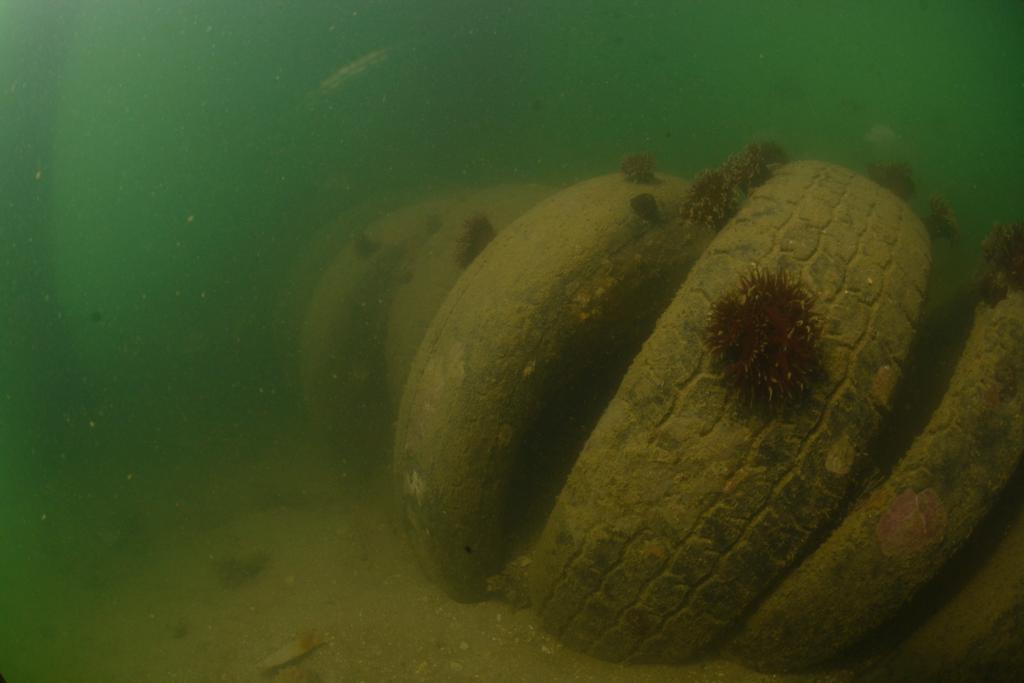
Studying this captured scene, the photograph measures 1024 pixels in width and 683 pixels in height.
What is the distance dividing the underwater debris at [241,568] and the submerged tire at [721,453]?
599 centimetres

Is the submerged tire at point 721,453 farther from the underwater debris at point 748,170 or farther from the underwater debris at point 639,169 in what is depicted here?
the underwater debris at point 639,169

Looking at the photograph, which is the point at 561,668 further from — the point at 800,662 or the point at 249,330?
the point at 249,330

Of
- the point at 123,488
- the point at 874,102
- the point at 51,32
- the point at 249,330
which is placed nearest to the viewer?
the point at 123,488

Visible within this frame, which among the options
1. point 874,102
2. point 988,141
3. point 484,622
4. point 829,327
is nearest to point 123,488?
point 484,622

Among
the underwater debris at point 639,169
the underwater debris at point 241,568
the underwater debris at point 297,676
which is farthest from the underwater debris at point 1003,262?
the underwater debris at point 241,568

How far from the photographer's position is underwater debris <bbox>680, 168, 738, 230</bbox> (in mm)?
4605

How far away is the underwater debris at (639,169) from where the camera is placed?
5.34m

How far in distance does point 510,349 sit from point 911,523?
3.03 metres

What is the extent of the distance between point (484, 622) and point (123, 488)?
1158 cm

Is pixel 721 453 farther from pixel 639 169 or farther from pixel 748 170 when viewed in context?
pixel 639 169

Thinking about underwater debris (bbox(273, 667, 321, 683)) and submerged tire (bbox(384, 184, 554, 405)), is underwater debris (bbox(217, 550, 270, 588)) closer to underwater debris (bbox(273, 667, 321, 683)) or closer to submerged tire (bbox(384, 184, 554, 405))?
underwater debris (bbox(273, 667, 321, 683))

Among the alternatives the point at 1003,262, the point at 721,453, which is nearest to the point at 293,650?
the point at 721,453

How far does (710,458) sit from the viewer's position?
3.17 meters

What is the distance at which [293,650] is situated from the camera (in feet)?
18.0
